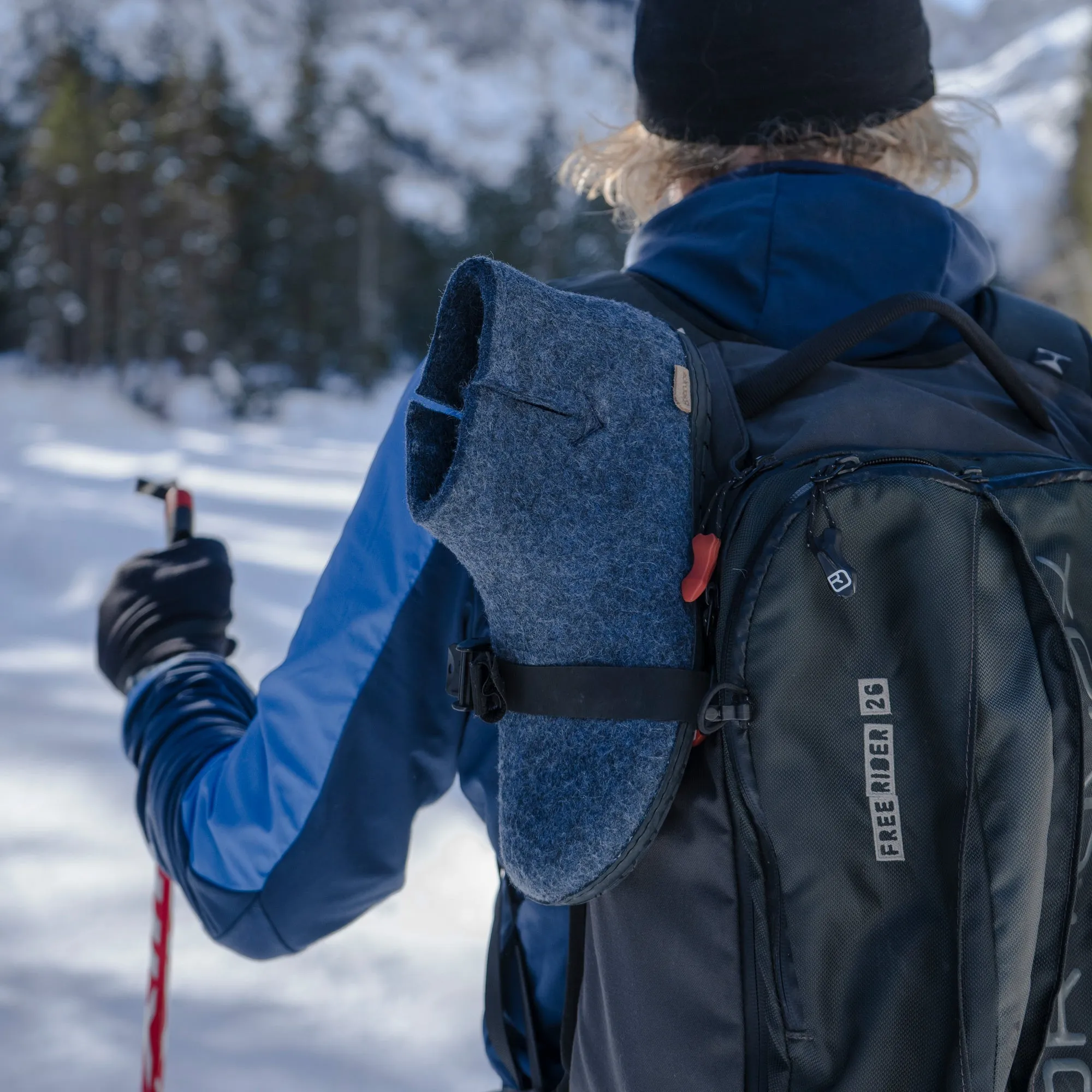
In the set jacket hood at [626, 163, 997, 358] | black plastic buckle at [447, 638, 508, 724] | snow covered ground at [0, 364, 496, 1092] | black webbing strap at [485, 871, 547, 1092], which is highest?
jacket hood at [626, 163, 997, 358]

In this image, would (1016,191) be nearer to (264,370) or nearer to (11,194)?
(264,370)

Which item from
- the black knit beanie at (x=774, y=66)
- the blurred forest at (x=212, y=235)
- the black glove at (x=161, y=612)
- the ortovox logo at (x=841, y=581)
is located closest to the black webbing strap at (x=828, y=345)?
the ortovox logo at (x=841, y=581)

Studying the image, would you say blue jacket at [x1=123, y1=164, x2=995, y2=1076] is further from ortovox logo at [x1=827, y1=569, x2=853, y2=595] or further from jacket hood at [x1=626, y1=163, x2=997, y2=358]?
ortovox logo at [x1=827, y1=569, x2=853, y2=595]

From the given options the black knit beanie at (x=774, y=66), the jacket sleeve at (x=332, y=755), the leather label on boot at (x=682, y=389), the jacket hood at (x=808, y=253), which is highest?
the black knit beanie at (x=774, y=66)

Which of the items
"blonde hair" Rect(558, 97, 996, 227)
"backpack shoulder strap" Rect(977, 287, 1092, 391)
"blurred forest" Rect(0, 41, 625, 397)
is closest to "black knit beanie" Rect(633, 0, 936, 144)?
"blonde hair" Rect(558, 97, 996, 227)

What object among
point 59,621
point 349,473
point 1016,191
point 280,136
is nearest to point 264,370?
point 280,136

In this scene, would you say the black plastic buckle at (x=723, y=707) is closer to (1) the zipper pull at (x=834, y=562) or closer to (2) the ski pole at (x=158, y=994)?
(1) the zipper pull at (x=834, y=562)

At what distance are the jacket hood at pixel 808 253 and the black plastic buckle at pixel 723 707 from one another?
41 cm

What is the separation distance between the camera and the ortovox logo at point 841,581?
844 mm

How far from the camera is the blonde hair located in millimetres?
1256

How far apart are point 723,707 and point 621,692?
88mm

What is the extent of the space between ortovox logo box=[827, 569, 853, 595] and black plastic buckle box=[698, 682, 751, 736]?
12cm

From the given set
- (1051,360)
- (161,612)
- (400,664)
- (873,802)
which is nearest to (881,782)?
(873,802)

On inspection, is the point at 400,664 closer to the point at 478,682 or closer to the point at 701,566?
the point at 478,682
